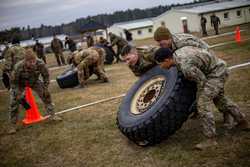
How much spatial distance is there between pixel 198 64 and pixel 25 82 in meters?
3.85

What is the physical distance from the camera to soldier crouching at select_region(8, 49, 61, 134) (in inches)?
244

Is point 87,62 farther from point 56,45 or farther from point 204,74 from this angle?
point 56,45

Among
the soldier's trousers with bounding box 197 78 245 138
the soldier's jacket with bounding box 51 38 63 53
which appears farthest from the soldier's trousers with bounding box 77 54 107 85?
the soldier's jacket with bounding box 51 38 63 53

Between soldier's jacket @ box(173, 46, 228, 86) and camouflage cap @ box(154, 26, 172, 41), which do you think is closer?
soldier's jacket @ box(173, 46, 228, 86)

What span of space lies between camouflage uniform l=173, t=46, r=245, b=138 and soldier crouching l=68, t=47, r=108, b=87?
20.9 ft

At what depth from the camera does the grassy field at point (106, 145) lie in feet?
13.0

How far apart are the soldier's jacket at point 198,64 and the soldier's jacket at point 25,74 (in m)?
3.20

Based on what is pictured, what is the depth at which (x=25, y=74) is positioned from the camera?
20.8 feet

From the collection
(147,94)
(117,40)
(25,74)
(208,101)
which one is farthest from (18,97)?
(117,40)

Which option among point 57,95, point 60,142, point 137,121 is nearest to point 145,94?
point 137,121

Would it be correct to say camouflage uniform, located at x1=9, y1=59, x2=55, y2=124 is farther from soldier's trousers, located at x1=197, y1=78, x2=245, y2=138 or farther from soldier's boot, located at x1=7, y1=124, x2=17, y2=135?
soldier's trousers, located at x1=197, y1=78, x2=245, y2=138

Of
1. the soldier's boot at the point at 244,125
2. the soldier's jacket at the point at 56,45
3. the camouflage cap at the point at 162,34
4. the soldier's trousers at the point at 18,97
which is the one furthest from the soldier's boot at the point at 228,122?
the soldier's jacket at the point at 56,45

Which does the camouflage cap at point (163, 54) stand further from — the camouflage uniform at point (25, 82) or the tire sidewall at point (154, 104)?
the camouflage uniform at point (25, 82)

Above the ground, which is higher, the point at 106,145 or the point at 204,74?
the point at 204,74
